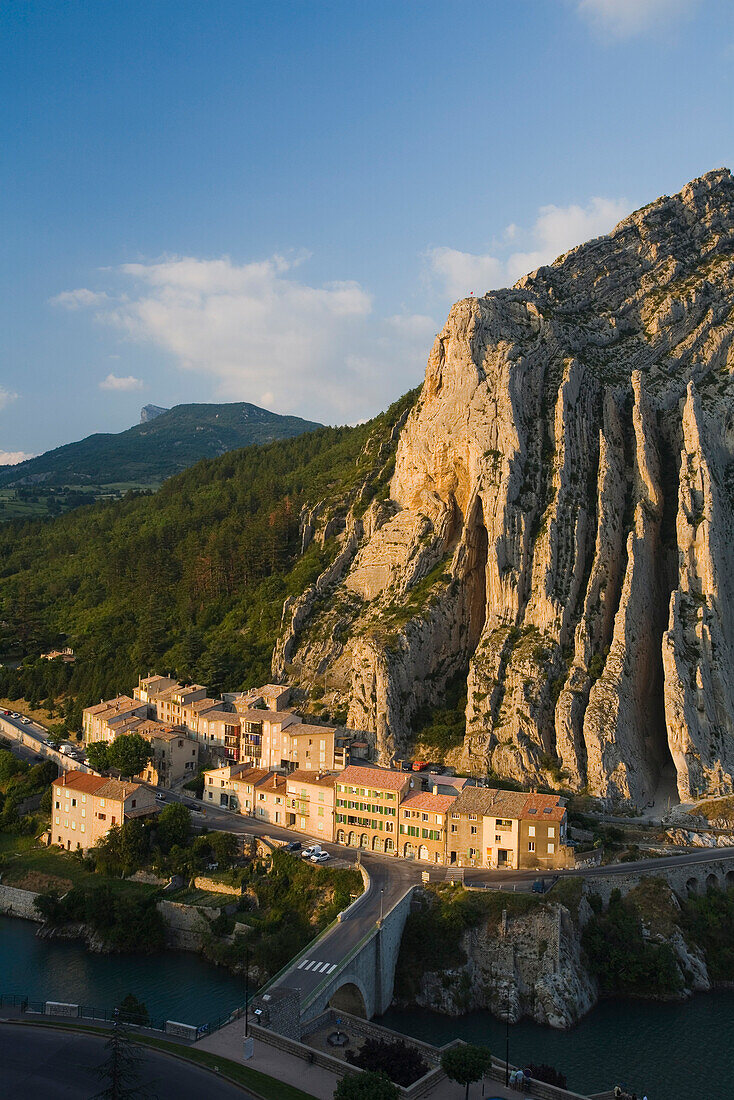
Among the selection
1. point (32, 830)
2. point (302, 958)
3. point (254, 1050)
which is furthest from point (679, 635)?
point (32, 830)

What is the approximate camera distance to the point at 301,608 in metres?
84.4

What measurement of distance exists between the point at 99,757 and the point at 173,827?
13525 mm

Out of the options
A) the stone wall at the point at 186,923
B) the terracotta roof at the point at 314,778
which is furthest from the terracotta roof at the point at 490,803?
the stone wall at the point at 186,923

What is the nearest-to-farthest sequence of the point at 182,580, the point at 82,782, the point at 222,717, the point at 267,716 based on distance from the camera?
the point at 82,782, the point at 267,716, the point at 222,717, the point at 182,580

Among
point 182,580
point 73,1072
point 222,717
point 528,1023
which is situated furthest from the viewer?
point 182,580

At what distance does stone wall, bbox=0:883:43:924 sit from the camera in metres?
55.9

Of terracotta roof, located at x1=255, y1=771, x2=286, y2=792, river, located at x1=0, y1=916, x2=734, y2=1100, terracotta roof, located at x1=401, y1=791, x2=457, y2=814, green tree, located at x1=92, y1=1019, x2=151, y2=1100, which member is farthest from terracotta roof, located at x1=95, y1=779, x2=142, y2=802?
green tree, located at x1=92, y1=1019, x2=151, y2=1100

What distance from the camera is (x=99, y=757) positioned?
69.2 metres

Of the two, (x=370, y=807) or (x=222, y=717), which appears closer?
(x=370, y=807)

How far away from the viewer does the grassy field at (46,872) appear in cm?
5645

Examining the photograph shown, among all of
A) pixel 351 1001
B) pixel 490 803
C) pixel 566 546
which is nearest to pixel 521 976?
pixel 351 1001

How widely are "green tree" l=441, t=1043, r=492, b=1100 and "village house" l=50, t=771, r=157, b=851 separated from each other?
3236 cm

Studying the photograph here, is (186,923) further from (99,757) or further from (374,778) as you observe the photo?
(99,757)

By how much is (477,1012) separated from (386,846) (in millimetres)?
13740
